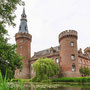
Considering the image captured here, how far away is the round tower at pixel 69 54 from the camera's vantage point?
86.7 ft

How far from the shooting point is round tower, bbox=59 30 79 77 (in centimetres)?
2644

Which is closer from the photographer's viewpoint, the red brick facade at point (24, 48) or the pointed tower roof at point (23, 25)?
the red brick facade at point (24, 48)

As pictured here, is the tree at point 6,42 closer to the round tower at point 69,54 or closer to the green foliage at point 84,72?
the round tower at point 69,54

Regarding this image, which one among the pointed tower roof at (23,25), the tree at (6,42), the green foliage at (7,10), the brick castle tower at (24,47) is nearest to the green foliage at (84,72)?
the brick castle tower at (24,47)

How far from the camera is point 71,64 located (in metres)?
26.6

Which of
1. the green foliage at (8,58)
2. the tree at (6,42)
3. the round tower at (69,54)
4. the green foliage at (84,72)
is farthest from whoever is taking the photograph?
the green foliage at (84,72)

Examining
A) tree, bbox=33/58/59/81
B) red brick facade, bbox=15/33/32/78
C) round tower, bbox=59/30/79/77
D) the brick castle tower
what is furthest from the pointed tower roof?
tree, bbox=33/58/59/81

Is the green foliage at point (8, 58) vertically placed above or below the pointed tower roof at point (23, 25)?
below

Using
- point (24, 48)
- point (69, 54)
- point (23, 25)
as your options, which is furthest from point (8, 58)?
point (23, 25)

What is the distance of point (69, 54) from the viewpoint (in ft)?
88.5

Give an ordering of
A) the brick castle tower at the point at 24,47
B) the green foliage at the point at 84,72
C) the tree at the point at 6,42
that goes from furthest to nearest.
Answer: the brick castle tower at the point at 24,47, the green foliage at the point at 84,72, the tree at the point at 6,42

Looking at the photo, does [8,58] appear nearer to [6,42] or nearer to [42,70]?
[6,42]

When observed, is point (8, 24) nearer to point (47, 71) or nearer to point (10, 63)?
point (10, 63)

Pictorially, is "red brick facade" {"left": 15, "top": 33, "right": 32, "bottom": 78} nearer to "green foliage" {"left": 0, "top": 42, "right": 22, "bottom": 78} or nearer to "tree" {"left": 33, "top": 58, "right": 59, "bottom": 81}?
"tree" {"left": 33, "top": 58, "right": 59, "bottom": 81}
